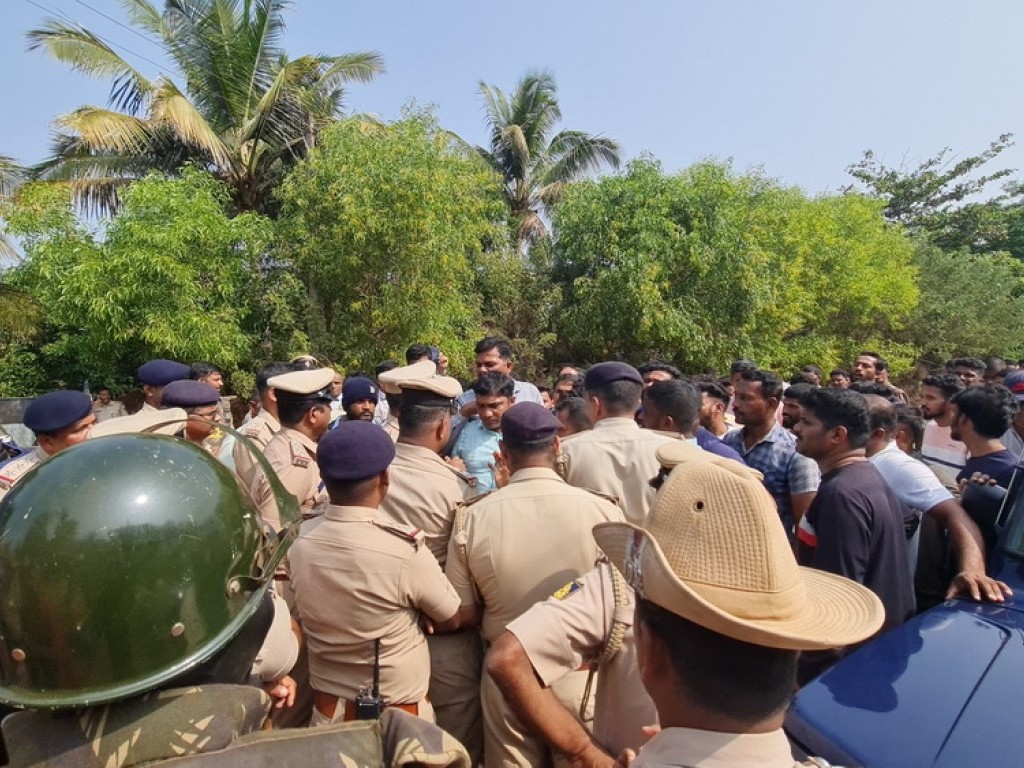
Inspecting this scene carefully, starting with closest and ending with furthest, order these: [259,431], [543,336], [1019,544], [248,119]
Result: [1019,544] < [259,431] < [248,119] < [543,336]

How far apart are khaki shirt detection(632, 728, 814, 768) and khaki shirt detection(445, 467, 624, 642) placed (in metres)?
1.21

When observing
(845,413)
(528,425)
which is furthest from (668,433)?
(528,425)

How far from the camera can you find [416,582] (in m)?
2.26

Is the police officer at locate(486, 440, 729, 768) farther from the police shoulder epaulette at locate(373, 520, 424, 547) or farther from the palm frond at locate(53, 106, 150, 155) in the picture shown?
the palm frond at locate(53, 106, 150, 155)

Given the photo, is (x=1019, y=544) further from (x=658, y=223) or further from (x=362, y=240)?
(x=658, y=223)

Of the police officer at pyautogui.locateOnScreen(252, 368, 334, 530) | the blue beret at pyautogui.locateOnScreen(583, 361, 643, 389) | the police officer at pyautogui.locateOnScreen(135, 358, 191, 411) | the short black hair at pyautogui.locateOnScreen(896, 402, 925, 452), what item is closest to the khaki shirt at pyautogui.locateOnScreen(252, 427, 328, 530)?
the police officer at pyautogui.locateOnScreen(252, 368, 334, 530)

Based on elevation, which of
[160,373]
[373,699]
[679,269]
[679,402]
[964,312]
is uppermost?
[679,269]

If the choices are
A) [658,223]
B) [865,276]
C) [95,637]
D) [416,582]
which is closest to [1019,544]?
[416,582]

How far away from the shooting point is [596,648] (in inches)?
74.1

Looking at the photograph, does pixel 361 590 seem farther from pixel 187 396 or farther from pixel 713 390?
pixel 713 390

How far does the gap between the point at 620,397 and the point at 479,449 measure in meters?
1.41

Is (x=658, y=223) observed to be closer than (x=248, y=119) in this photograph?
No

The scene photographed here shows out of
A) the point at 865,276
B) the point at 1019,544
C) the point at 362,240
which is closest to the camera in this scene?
the point at 1019,544

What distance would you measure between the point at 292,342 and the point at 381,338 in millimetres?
1769
